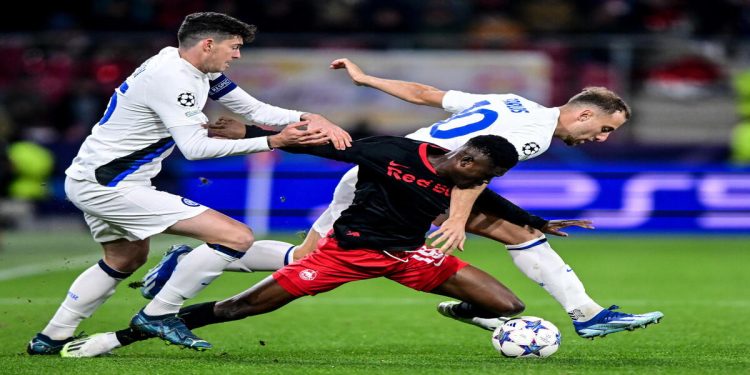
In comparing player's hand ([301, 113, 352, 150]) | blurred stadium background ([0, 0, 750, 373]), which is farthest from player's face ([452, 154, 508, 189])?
blurred stadium background ([0, 0, 750, 373])

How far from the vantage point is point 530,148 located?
22.7 feet

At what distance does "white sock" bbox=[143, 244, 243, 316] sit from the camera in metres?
6.94

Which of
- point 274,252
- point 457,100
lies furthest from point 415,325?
point 457,100

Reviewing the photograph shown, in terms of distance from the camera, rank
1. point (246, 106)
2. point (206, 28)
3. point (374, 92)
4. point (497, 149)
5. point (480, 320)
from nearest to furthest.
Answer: point (497, 149)
point (206, 28)
point (480, 320)
point (246, 106)
point (374, 92)

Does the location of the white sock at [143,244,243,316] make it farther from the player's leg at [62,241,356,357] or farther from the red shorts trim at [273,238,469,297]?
the red shorts trim at [273,238,469,297]

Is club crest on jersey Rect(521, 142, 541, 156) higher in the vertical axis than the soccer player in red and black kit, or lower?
higher

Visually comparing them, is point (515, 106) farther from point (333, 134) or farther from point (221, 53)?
point (221, 53)

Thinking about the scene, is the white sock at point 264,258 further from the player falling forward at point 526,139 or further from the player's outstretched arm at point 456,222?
the player's outstretched arm at point 456,222

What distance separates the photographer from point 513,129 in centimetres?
698

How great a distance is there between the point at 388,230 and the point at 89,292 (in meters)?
1.84

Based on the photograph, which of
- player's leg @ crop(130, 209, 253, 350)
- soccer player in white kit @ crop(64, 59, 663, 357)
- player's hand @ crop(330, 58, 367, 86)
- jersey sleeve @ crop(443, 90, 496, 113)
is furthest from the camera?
jersey sleeve @ crop(443, 90, 496, 113)

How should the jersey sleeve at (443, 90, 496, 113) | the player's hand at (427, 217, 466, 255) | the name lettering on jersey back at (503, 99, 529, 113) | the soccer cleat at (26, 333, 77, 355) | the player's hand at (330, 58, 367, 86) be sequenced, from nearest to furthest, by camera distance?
the player's hand at (427, 217, 466, 255), the name lettering on jersey back at (503, 99, 529, 113), the soccer cleat at (26, 333, 77, 355), the player's hand at (330, 58, 367, 86), the jersey sleeve at (443, 90, 496, 113)

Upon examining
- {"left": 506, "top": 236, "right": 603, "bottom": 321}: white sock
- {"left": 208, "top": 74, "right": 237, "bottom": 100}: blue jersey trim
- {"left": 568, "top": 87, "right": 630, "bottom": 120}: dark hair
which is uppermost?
{"left": 568, "top": 87, "right": 630, "bottom": 120}: dark hair

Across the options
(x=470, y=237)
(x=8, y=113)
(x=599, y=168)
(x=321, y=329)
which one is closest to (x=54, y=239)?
(x=8, y=113)
